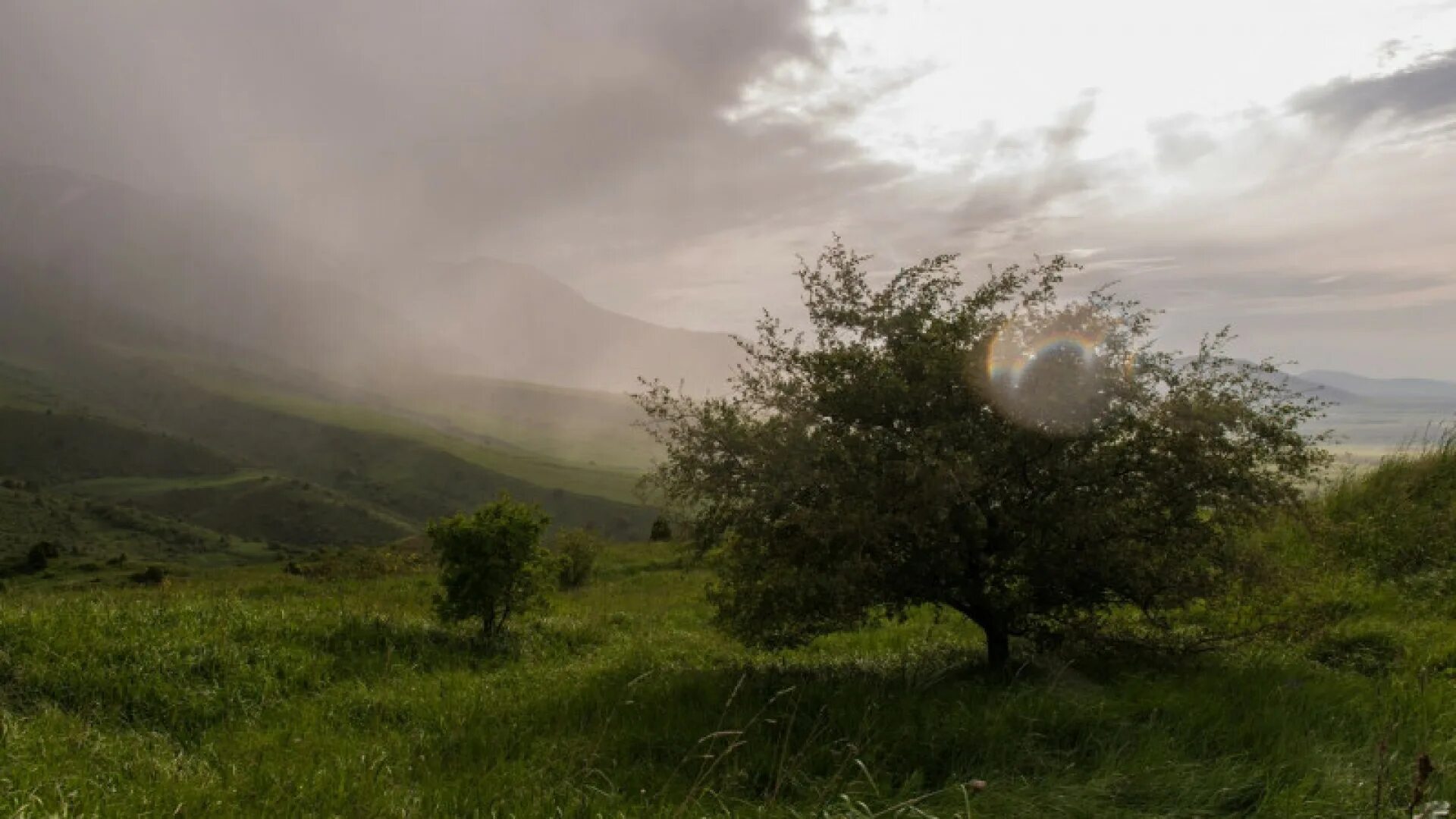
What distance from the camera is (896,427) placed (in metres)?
10.2

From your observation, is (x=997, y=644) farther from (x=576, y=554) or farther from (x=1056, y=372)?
(x=576, y=554)

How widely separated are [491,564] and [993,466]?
9203mm

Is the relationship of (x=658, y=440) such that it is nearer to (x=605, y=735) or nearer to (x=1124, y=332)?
(x=605, y=735)

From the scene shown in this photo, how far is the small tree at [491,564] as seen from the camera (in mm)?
14398

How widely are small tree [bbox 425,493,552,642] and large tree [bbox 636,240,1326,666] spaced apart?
5416 millimetres

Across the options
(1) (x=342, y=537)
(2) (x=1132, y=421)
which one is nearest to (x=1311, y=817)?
(2) (x=1132, y=421)

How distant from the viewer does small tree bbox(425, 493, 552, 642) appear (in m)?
14.4

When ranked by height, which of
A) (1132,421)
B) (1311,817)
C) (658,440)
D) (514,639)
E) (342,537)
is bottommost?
(342,537)

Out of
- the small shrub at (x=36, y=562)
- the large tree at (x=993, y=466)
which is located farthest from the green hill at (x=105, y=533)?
the large tree at (x=993, y=466)

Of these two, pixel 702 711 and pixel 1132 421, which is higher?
pixel 1132 421

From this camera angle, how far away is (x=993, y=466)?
9992 mm

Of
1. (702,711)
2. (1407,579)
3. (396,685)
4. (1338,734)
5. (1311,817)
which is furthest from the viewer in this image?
(1407,579)

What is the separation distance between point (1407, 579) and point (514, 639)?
1652 centimetres

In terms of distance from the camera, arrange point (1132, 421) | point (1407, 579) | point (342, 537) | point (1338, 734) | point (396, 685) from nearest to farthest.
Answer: point (1338, 734)
point (1132, 421)
point (396, 685)
point (1407, 579)
point (342, 537)
